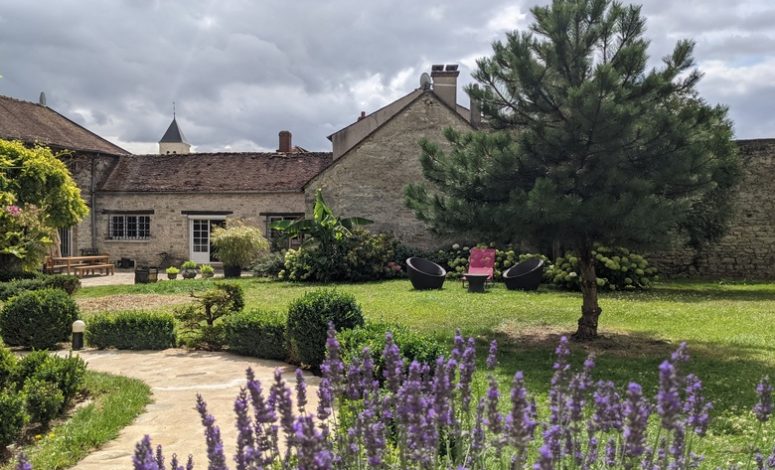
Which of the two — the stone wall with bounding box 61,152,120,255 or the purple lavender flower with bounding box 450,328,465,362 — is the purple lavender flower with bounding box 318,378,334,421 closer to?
the purple lavender flower with bounding box 450,328,465,362

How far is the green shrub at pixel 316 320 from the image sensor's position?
7.15m

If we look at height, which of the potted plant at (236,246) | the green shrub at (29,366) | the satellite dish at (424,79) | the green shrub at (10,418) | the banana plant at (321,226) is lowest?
the green shrub at (10,418)

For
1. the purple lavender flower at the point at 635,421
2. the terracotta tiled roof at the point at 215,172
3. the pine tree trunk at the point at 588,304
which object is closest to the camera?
the purple lavender flower at the point at 635,421

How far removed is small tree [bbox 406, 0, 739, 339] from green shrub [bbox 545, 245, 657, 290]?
6821 mm

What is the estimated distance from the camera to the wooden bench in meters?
21.4

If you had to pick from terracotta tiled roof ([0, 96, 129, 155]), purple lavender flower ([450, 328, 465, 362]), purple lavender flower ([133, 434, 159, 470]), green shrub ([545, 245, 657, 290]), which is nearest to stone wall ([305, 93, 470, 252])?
green shrub ([545, 245, 657, 290])

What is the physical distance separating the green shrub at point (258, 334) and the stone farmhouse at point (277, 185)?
38.5ft

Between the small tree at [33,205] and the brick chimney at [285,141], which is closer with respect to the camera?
the small tree at [33,205]

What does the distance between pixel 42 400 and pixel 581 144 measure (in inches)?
265

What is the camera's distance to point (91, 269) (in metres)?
21.7

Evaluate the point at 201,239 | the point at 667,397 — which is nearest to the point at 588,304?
the point at 667,397

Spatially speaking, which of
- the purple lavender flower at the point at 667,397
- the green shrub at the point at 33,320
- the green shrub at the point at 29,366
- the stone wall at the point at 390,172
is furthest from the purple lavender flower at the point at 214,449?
the stone wall at the point at 390,172

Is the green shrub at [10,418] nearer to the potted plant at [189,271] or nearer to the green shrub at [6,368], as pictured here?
the green shrub at [6,368]

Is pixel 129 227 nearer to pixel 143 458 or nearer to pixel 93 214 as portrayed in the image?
pixel 93 214
